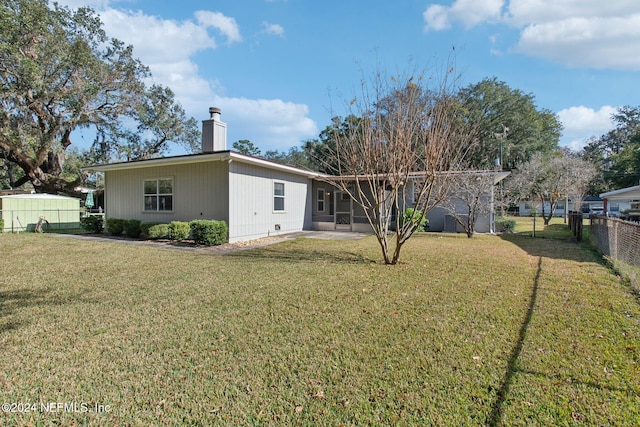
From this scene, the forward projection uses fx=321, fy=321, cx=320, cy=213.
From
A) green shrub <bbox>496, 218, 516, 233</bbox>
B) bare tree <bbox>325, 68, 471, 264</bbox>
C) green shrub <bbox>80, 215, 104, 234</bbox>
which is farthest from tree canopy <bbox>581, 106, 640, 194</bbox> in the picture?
green shrub <bbox>80, 215, 104, 234</bbox>

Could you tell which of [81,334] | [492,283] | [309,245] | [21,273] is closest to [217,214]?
[309,245]

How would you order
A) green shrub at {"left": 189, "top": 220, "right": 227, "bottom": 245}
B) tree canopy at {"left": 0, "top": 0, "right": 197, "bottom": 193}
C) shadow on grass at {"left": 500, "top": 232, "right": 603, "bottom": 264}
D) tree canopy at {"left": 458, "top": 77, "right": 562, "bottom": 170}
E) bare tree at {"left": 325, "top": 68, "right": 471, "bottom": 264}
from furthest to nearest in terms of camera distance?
tree canopy at {"left": 458, "top": 77, "right": 562, "bottom": 170} → tree canopy at {"left": 0, "top": 0, "right": 197, "bottom": 193} → green shrub at {"left": 189, "top": 220, "right": 227, "bottom": 245} → shadow on grass at {"left": 500, "top": 232, "right": 603, "bottom": 264} → bare tree at {"left": 325, "top": 68, "right": 471, "bottom": 264}

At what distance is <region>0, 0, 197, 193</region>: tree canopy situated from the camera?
49.7ft

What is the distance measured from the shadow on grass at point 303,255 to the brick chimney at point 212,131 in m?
4.91

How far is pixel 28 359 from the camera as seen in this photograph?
2861mm

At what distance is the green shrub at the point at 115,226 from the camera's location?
11633mm

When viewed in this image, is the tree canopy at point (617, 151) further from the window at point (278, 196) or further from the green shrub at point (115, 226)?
the green shrub at point (115, 226)

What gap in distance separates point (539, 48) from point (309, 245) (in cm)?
1172

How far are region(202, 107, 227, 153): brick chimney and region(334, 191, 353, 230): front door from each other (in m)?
5.84

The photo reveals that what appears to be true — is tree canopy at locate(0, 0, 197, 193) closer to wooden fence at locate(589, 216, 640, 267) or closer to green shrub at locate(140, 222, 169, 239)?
green shrub at locate(140, 222, 169, 239)

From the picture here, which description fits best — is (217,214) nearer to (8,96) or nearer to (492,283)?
(492,283)

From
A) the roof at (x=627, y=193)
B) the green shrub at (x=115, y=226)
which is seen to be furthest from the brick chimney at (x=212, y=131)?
the roof at (x=627, y=193)

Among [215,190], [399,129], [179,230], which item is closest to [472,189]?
[399,129]

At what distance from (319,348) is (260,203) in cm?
903
